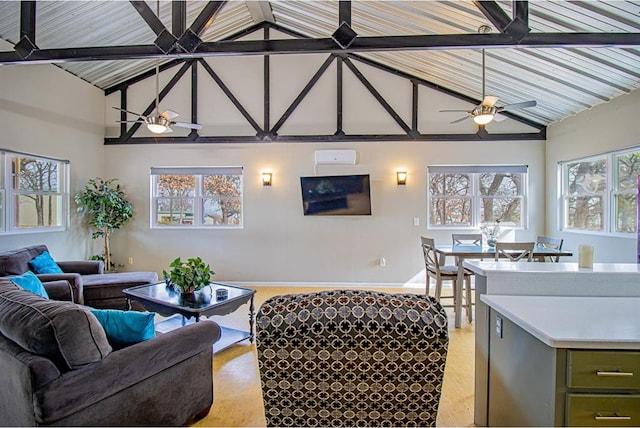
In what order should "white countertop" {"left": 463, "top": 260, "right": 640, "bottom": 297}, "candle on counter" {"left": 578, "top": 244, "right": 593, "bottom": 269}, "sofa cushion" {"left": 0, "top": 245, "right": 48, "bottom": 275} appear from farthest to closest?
"sofa cushion" {"left": 0, "top": 245, "right": 48, "bottom": 275} < "candle on counter" {"left": 578, "top": 244, "right": 593, "bottom": 269} < "white countertop" {"left": 463, "top": 260, "right": 640, "bottom": 297}

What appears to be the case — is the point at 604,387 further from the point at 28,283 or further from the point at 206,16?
the point at 206,16

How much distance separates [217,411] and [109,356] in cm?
96

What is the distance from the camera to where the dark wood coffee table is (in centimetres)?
284

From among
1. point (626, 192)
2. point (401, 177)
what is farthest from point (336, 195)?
point (626, 192)

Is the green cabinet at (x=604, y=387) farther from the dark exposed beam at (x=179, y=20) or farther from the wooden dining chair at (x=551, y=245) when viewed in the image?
the dark exposed beam at (x=179, y=20)

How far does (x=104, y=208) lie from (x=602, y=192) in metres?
7.40

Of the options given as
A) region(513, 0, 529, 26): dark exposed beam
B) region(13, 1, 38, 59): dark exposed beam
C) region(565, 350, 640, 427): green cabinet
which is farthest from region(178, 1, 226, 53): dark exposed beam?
region(565, 350, 640, 427): green cabinet

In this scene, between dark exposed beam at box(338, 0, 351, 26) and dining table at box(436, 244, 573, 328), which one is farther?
dining table at box(436, 244, 573, 328)

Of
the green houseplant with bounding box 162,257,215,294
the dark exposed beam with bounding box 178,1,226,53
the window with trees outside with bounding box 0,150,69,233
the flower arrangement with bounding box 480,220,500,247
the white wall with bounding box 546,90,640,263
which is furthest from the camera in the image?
the flower arrangement with bounding box 480,220,500,247

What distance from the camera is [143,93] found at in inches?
231

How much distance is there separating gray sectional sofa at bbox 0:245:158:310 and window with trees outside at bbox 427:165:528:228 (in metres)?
4.56

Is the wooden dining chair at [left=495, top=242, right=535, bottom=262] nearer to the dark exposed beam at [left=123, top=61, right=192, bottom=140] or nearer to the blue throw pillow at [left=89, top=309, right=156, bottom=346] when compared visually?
the blue throw pillow at [left=89, top=309, right=156, bottom=346]

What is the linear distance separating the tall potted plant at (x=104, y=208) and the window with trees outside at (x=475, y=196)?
527 cm

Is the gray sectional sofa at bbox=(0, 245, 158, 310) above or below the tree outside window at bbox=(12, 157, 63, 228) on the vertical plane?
below
